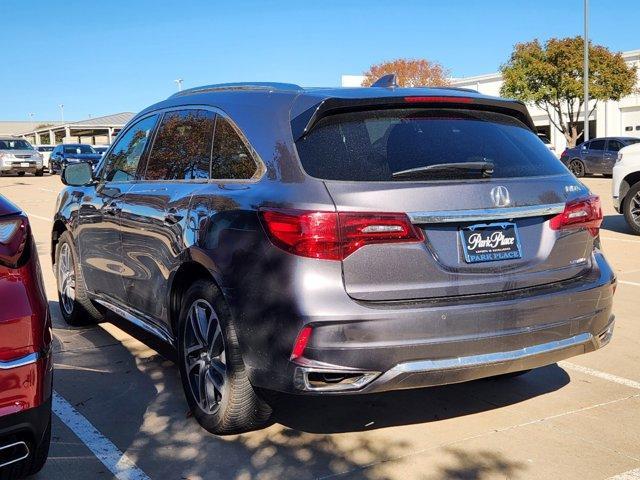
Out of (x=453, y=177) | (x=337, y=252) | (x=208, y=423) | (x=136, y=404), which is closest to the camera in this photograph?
(x=337, y=252)

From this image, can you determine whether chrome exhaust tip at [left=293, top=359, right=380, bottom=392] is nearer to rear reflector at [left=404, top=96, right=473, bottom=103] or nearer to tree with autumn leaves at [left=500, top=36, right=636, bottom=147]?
rear reflector at [left=404, top=96, right=473, bottom=103]

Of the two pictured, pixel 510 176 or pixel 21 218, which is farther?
pixel 510 176

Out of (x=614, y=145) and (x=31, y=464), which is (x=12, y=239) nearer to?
(x=31, y=464)

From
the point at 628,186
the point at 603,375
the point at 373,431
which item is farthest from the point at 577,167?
the point at 373,431

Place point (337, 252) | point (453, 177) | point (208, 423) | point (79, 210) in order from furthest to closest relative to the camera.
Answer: point (79, 210)
point (208, 423)
point (453, 177)
point (337, 252)

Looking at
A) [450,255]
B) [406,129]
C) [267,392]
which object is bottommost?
[267,392]

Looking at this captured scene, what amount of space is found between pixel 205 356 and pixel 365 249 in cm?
123

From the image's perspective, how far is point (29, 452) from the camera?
290 centimetres

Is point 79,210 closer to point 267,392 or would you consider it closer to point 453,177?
point 267,392

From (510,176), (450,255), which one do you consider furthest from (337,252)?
(510,176)

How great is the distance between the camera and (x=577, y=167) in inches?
1132

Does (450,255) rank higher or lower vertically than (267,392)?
higher

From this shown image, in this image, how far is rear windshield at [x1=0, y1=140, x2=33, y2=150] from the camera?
3558 cm

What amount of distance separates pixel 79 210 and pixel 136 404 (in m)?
1.97
